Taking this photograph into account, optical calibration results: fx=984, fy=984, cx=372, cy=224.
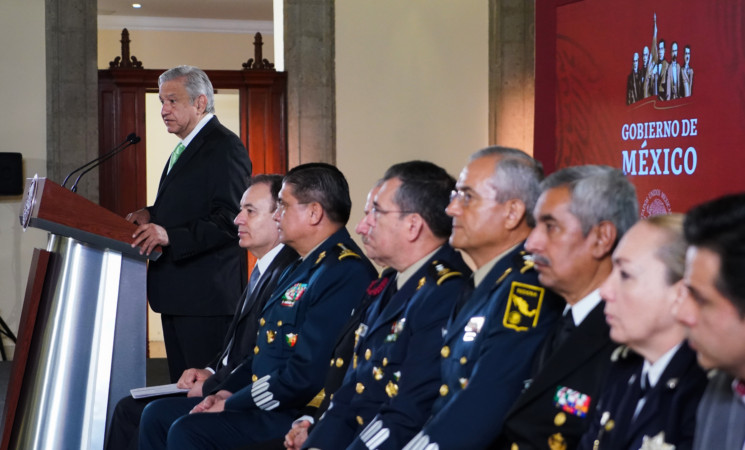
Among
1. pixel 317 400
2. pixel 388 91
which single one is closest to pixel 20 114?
pixel 388 91

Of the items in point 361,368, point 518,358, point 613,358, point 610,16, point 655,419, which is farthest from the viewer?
point 610,16

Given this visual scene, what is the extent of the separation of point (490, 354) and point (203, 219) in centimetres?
185

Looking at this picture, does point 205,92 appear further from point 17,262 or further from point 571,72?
point 17,262

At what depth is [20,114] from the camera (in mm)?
7348

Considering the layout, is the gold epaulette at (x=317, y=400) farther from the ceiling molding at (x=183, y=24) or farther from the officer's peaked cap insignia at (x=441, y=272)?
the ceiling molding at (x=183, y=24)

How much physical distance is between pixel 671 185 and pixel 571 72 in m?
0.78

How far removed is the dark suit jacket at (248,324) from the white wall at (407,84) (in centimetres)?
412

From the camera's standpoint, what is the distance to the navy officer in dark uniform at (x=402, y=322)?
2365 mm

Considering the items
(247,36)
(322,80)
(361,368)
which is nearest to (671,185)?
(361,368)

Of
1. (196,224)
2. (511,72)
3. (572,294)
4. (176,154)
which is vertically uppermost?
(511,72)

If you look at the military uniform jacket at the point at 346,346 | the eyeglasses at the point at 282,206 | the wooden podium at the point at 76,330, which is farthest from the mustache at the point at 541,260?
the wooden podium at the point at 76,330

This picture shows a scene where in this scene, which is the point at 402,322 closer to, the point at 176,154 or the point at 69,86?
the point at 176,154

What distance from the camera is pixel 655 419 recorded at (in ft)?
5.40

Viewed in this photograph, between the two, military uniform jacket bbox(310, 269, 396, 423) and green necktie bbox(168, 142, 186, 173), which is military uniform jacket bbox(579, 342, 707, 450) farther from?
green necktie bbox(168, 142, 186, 173)
